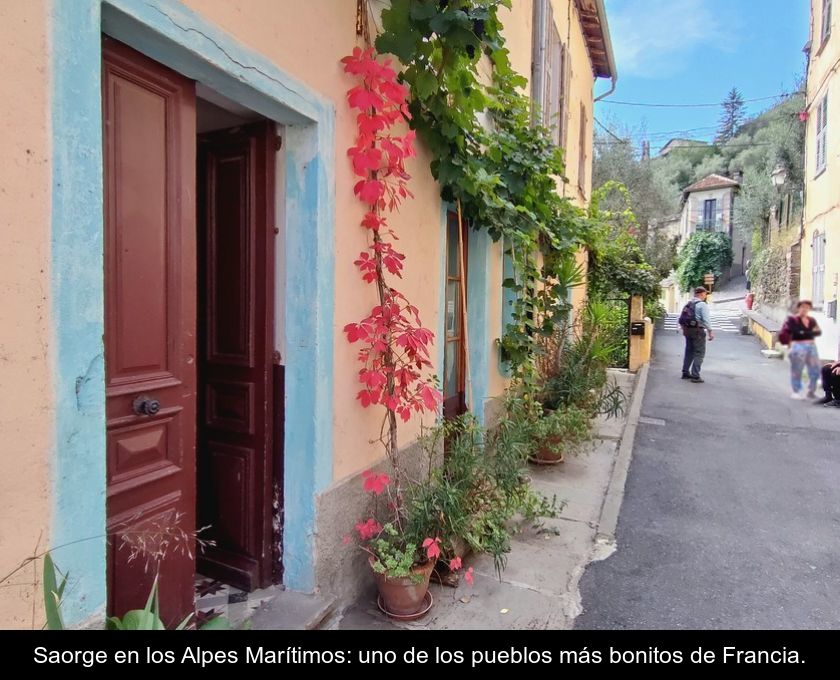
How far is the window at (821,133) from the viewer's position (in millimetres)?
1002

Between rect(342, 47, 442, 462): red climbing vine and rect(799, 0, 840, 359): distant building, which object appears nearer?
rect(799, 0, 840, 359): distant building

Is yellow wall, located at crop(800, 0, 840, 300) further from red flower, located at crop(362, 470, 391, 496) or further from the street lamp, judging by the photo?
red flower, located at crop(362, 470, 391, 496)

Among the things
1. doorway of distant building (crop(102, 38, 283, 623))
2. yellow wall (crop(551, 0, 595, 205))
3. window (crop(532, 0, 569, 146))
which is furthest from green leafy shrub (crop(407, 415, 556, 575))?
yellow wall (crop(551, 0, 595, 205))

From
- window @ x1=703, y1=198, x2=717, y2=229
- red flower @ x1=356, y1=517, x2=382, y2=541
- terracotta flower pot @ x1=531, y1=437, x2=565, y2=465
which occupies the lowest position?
terracotta flower pot @ x1=531, y1=437, x2=565, y2=465

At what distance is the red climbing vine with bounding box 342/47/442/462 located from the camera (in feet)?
8.70

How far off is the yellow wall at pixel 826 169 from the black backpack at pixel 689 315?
0.27 m

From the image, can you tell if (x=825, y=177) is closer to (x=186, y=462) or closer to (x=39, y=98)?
(x=39, y=98)

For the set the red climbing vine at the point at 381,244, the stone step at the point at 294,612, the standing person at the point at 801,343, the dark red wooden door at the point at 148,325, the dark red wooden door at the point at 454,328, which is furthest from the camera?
the dark red wooden door at the point at 454,328

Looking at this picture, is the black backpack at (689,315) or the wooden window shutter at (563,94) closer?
the black backpack at (689,315)

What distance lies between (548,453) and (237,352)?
3596 millimetres

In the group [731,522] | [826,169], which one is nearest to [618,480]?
[731,522]

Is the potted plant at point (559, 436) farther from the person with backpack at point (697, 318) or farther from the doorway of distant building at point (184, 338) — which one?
the person with backpack at point (697, 318)

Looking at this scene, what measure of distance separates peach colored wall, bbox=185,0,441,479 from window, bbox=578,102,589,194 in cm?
733

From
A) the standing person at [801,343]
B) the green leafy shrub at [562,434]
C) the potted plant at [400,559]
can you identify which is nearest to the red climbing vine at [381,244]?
the potted plant at [400,559]
